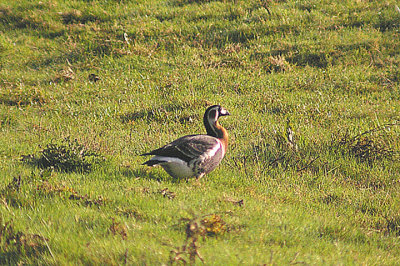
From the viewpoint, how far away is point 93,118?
10656 mm

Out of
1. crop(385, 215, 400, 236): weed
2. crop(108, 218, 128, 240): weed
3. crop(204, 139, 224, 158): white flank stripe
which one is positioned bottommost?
crop(385, 215, 400, 236): weed

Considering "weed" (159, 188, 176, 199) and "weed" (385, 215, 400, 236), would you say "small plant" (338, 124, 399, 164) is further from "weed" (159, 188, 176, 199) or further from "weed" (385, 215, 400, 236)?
"weed" (159, 188, 176, 199)

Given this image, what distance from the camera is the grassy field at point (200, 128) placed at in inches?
196

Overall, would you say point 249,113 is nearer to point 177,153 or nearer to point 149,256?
point 177,153

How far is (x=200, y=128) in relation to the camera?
9820 millimetres

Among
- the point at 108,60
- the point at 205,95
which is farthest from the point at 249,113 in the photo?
the point at 108,60

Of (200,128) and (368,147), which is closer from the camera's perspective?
(368,147)

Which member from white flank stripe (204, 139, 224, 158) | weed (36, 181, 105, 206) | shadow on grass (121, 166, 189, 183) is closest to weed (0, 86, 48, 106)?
shadow on grass (121, 166, 189, 183)

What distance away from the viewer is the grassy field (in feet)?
16.3

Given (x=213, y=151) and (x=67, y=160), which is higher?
(x=213, y=151)

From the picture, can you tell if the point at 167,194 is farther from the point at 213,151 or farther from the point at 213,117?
the point at 213,117

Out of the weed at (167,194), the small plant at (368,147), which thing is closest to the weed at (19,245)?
the weed at (167,194)

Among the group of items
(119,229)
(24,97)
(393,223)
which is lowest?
(393,223)

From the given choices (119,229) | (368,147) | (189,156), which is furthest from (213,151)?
(368,147)
